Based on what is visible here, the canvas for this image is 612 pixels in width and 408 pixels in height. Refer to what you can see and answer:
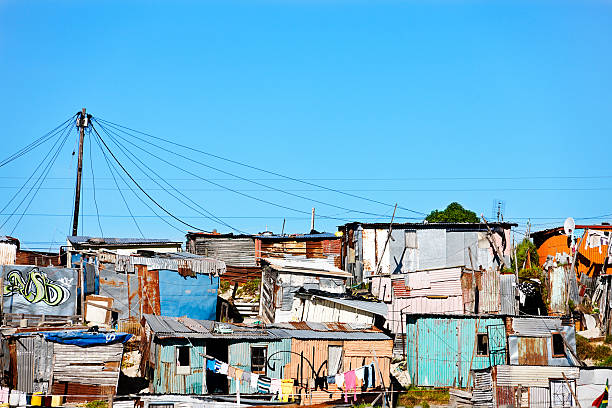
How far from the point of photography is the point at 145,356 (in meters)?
27.9

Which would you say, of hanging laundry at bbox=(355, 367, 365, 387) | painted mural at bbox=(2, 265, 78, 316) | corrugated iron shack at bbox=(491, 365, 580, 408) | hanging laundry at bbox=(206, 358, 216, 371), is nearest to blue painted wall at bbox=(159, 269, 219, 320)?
painted mural at bbox=(2, 265, 78, 316)

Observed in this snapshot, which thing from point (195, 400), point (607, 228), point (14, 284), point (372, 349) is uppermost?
point (607, 228)

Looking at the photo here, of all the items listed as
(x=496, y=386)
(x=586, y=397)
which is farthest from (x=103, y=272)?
(x=586, y=397)

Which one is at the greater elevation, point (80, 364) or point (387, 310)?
point (387, 310)

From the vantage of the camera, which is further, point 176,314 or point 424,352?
point 176,314

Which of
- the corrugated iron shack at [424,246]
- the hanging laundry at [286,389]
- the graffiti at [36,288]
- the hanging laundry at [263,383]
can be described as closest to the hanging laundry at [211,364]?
the hanging laundry at [263,383]

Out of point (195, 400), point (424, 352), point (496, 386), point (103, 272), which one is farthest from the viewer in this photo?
point (103, 272)

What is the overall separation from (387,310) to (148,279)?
39.0ft

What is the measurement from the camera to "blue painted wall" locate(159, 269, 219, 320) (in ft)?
112

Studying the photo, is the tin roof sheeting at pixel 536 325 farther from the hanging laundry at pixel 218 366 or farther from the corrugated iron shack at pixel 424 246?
the hanging laundry at pixel 218 366

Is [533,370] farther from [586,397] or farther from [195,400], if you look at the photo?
[195,400]

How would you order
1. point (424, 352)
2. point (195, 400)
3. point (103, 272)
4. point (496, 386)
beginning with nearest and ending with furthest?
point (195, 400) < point (496, 386) < point (424, 352) < point (103, 272)

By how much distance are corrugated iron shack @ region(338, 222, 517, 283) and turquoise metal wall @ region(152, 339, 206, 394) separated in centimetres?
1738

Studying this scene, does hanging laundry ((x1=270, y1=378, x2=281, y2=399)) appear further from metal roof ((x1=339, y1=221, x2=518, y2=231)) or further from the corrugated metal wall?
the corrugated metal wall
